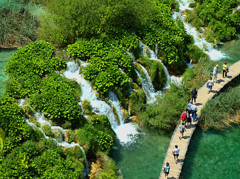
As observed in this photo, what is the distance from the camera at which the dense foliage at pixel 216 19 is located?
36625 mm

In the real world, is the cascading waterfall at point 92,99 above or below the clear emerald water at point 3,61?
below

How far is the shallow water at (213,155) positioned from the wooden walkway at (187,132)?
2.75ft

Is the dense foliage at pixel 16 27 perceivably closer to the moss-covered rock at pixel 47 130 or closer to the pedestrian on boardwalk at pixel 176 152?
the moss-covered rock at pixel 47 130

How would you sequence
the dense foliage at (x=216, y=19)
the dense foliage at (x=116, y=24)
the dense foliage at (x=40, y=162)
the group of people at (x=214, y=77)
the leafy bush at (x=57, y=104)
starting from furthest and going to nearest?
the dense foliage at (x=216, y=19), the dense foliage at (x=116, y=24), the group of people at (x=214, y=77), the leafy bush at (x=57, y=104), the dense foliage at (x=40, y=162)

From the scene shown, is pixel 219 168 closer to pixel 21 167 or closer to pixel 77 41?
pixel 21 167

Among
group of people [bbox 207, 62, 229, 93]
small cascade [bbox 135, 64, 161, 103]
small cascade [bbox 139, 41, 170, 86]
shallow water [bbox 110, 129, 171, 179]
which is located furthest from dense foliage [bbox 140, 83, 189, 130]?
small cascade [bbox 139, 41, 170, 86]

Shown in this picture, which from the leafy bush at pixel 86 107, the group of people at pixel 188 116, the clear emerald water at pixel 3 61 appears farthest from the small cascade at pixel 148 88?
the clear emerald water at pixel 3 61

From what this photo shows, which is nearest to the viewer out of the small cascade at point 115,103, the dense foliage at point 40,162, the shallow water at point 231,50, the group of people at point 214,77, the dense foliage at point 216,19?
the dense foliage at point 40,162

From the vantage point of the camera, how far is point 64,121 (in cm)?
2219

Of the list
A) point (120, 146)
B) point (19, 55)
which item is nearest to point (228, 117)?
point (120, 146)

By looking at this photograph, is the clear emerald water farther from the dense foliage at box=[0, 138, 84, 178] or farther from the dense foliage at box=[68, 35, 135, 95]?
the dense foliage at box=[0, 138, 84, 178]

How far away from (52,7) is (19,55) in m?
5.96

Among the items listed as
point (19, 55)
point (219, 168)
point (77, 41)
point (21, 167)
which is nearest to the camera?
point (21, 167)

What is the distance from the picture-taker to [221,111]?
25750 mm
